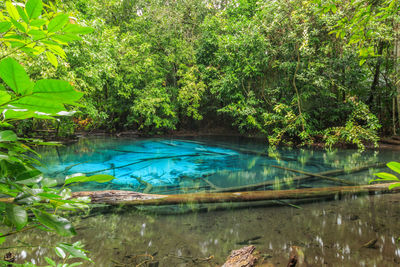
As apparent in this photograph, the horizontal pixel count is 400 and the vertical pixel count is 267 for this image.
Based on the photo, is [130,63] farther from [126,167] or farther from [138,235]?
[138,235]

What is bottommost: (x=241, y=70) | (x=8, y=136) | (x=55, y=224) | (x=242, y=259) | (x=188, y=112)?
(x=242, y=259)

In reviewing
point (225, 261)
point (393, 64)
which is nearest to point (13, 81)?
point (225, 261)

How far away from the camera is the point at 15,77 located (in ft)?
0.85

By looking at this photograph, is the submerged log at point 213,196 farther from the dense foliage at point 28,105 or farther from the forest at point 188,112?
the dense foliage at point 28,105

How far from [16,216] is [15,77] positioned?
0.67 ft

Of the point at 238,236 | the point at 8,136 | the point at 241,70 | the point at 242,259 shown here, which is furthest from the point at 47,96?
the point at 241,70

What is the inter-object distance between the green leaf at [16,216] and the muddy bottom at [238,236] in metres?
1.59

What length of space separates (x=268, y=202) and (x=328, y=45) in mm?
7288

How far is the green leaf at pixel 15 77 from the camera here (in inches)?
10.0

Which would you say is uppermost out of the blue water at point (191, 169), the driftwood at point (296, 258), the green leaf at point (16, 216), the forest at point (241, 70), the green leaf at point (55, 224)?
the forest at point (241, 70)

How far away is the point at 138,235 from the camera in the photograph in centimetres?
206

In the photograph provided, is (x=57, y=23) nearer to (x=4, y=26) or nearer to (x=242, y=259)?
(x=4, y=26)

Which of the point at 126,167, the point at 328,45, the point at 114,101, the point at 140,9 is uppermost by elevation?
the point at 140,9

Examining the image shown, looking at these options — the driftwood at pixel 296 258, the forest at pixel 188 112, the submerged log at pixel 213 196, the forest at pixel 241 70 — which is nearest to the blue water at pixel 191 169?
the forest at pixel 188 112
